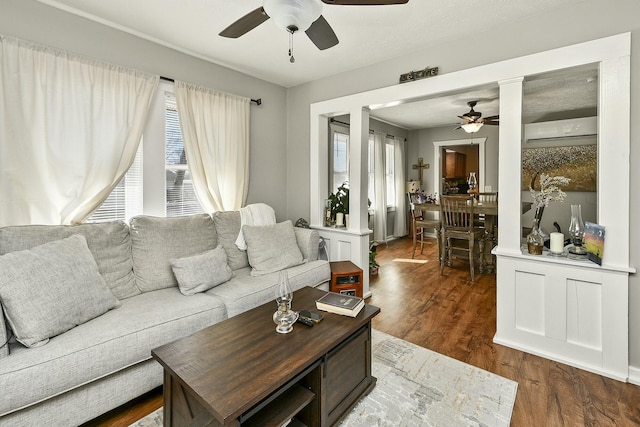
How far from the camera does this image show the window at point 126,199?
8.34ft

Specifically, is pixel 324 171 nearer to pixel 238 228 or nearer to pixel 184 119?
pixel 238 228

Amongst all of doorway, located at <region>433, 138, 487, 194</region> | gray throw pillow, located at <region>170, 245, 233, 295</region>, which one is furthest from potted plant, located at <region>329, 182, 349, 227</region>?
doorway, located at <region>433, 138, 487, 194</region>

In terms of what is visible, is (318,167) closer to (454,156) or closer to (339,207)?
(339,207)

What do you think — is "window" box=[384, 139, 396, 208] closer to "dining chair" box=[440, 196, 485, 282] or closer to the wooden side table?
"dining chair" box=[440, 196, 485, 282]

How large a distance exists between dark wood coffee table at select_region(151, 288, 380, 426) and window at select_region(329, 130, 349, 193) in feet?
11.7

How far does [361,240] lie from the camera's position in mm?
3416

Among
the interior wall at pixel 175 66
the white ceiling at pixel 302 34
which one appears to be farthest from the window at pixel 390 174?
the white ceiling at pixel 302 34

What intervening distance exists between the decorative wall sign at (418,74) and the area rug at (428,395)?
238 cm

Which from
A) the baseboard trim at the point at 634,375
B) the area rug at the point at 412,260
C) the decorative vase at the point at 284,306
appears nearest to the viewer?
the decorative vase at the point at 284,306

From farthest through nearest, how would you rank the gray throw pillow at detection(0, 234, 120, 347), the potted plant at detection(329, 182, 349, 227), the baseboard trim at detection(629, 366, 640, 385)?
1. the potted plant at detection(329, 182, 349, 227)
2. the baseboard trim at detection(629, 366, 640, 385)
3. the gray throw pillow at detection(0, 234, 120, 347)

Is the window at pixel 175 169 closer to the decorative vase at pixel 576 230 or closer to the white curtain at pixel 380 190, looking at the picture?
the decorative vase at pixel 576 230

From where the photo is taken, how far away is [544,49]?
227cm

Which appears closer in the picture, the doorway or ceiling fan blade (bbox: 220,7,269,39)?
ceiling fan blade (bbox: 220,7,269,39)

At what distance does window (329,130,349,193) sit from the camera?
5167mm
